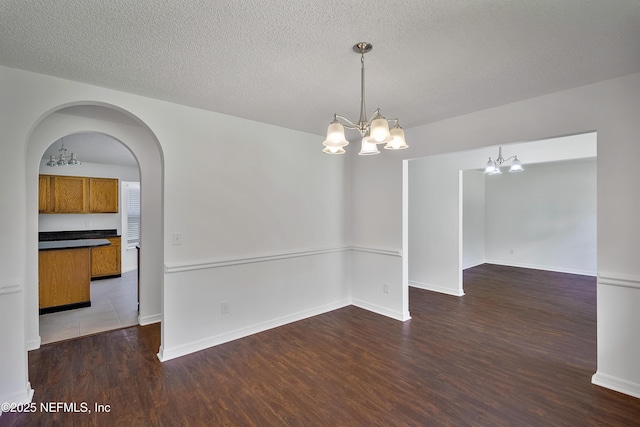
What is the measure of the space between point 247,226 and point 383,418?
2.31 metres

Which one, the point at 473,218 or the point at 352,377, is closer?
the point at 352,377

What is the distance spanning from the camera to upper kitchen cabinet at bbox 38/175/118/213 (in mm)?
5645

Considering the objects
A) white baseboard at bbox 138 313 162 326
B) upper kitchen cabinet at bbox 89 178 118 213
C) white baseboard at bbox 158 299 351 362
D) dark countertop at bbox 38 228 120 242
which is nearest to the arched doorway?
white baseboard at bbox 138 313 162 326

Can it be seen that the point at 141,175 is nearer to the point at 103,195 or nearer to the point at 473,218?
the point at 103,195

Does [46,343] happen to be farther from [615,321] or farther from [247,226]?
[615,321]

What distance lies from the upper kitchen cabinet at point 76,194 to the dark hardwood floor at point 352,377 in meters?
3.87

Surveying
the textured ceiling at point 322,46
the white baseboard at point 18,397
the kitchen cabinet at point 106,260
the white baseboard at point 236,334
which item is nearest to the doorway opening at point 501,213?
the white baseboard at point 236,334

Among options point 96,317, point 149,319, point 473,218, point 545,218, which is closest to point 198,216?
point 149,319

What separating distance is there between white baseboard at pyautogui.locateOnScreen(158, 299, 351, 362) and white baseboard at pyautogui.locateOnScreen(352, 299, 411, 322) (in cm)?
27

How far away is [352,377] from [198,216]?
85.5 inches

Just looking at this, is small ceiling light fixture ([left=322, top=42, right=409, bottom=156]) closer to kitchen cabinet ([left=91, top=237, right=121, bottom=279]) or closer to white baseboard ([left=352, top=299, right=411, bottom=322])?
white baseboard ([left=352, top=299, right=411, bottom=322])

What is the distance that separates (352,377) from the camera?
2.55m

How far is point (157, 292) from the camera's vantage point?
12.7ft

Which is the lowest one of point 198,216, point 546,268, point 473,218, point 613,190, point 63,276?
point 546,268
